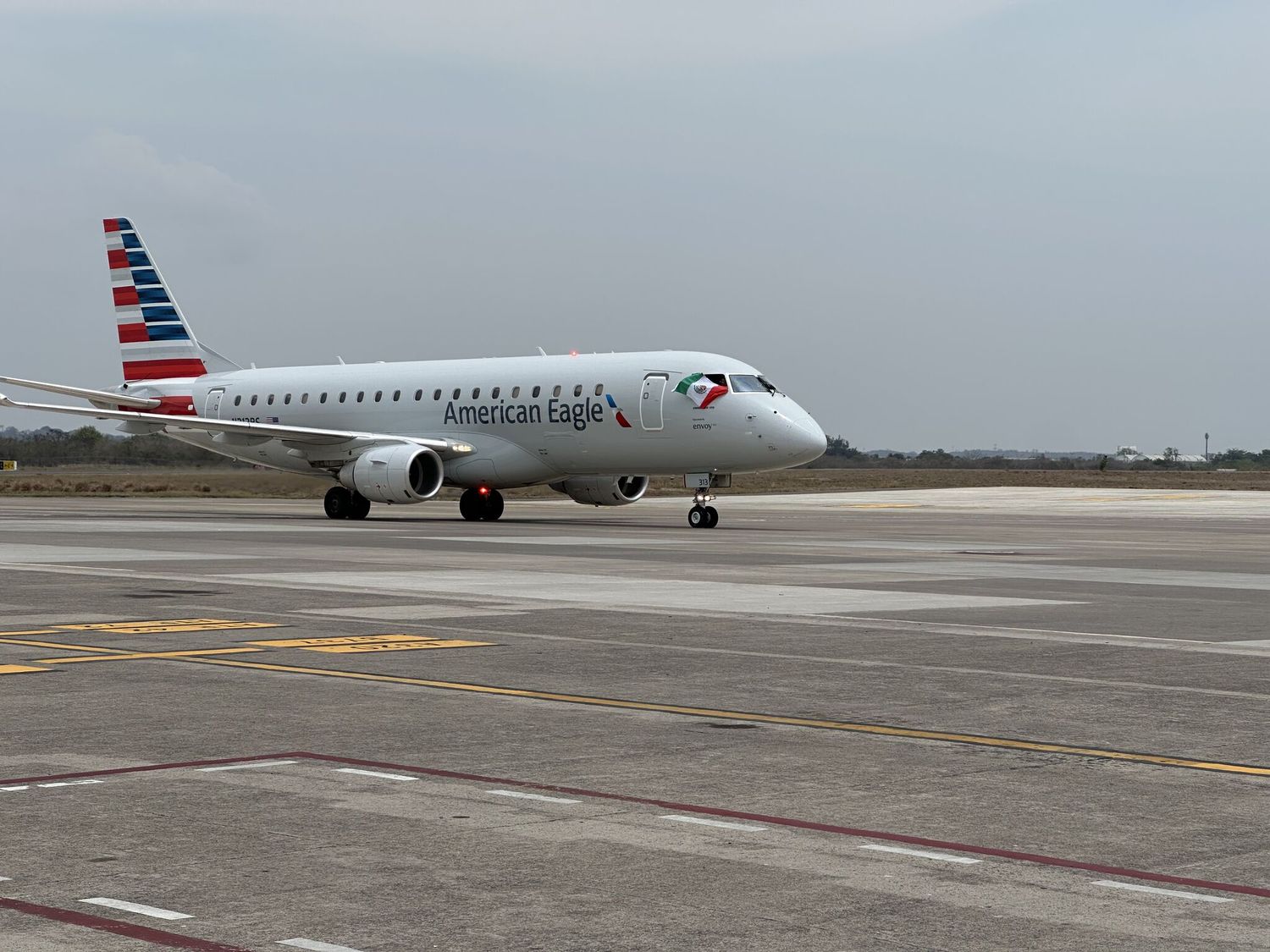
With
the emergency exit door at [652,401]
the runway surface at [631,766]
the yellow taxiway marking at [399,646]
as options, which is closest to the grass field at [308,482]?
the emergency exit door at [652,401]

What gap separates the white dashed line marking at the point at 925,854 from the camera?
7.29m

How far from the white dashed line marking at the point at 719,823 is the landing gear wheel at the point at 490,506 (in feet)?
125

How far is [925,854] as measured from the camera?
7.40 meters

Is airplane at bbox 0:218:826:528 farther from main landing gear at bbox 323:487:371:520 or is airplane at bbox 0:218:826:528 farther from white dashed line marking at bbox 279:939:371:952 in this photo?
white dashed line marking at bbox 279:939:371:952

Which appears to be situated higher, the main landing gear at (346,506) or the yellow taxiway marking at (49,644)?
the main landing gear at (346,506)

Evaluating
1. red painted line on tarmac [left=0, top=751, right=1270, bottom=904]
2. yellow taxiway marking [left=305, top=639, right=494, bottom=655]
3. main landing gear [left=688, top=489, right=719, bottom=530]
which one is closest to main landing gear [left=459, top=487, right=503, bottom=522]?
main landing gear [left=688, top=489, right=719, bottom=530]

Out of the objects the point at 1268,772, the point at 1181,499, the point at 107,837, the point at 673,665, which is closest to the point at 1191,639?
the point at 673,665

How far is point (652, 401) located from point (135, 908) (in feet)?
116

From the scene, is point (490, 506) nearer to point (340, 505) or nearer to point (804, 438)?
point (340, 505)

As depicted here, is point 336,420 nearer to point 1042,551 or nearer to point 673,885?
point 1042,551

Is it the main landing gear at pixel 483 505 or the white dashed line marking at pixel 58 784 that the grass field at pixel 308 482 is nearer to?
the main landing gear at pixel 483 505

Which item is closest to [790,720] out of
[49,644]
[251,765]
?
[251,765]

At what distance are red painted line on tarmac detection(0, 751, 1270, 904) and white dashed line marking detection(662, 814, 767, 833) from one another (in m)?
0.11

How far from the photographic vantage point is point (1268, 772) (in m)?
9.42
